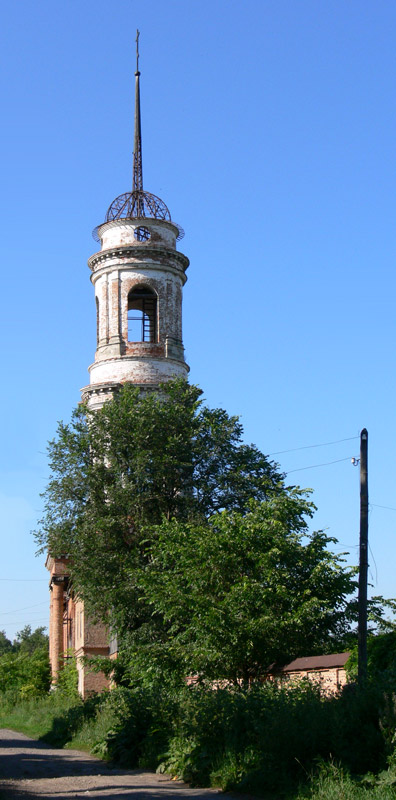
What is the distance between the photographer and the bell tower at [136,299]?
39688mm

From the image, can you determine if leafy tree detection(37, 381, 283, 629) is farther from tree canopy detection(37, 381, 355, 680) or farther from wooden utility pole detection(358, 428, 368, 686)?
wooden utility pole detection(358, 428, 368, 686)

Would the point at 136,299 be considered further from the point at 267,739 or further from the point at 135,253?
the point at 267,739

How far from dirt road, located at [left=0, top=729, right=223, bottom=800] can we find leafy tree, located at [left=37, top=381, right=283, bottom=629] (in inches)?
291

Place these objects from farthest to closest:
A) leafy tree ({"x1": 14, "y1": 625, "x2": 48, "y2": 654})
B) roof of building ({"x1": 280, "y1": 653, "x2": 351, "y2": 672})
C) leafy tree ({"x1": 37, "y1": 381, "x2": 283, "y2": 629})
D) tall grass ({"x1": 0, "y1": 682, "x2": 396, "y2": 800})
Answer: leafy tree ({"x1": 14, "y1": 625, "x2": 48, "y2": 654}), leafy tree ({"x1": 37, "y1": 381, "x2": 283, "y2": 629}), roof of building ({"x1": 280, "y1": 653, "x2": 351, "y2": 672}), tall grass ({"x1": 0, "y1": 682, "x2": 396, "y2": 800})

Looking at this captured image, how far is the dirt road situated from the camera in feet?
50.1

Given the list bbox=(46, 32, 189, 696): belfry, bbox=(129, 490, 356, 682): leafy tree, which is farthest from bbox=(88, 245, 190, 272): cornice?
bbox=(129, 490, 356, 682): leafy tree

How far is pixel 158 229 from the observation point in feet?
135

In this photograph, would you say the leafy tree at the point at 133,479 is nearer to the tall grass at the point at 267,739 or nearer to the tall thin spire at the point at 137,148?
the tall grass at the point at 267,739

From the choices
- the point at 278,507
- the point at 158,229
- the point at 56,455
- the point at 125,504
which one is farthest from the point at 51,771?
the point at 158,229

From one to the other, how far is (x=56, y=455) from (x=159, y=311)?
1004 cm

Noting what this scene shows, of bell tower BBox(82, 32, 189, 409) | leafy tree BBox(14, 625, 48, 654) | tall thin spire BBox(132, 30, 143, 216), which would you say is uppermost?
tall thin spire BBox(132, 30, 143, 216)

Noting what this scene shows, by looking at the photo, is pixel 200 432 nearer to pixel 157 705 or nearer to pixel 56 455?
pixel 56 455

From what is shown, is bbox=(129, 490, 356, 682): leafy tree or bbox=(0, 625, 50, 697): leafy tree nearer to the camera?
bbox=(129, 490, 356, 682): leafy tree

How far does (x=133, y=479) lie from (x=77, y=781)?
14.8 m
